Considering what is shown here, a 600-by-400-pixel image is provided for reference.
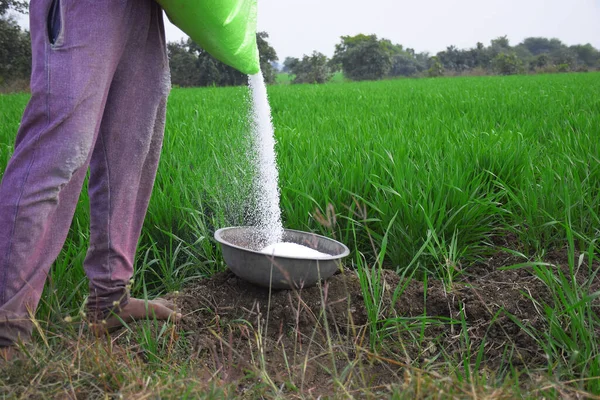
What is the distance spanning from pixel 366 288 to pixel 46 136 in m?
0.97

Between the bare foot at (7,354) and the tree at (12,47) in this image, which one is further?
the tree at (12,47)

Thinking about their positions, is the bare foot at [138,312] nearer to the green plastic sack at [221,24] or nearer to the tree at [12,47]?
the green plastic sack at [221,24]

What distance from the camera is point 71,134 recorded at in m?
1.29

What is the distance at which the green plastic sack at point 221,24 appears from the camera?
1453 millimetres

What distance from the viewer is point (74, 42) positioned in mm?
1294

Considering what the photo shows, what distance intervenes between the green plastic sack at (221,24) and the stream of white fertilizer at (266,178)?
0.14 meters

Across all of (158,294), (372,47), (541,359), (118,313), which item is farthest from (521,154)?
(372,47)

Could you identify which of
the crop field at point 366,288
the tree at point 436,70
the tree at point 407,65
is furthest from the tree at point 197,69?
the tree at point 407,65

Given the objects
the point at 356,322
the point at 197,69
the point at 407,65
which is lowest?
the point at 356,322

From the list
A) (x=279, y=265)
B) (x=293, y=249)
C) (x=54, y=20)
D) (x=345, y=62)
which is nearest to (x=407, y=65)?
(x=345, y=62)

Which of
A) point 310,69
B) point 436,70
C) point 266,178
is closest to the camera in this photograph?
point 266,178

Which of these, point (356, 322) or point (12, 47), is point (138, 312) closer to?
point (356, 322)

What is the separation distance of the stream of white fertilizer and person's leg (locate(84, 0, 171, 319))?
0.33m

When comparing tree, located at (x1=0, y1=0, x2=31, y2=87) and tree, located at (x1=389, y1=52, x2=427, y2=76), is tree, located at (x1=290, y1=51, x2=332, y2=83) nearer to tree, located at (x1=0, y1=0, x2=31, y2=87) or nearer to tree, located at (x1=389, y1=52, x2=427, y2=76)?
tree, located at (x1=389, y1=52, x2=427, y2=76)
